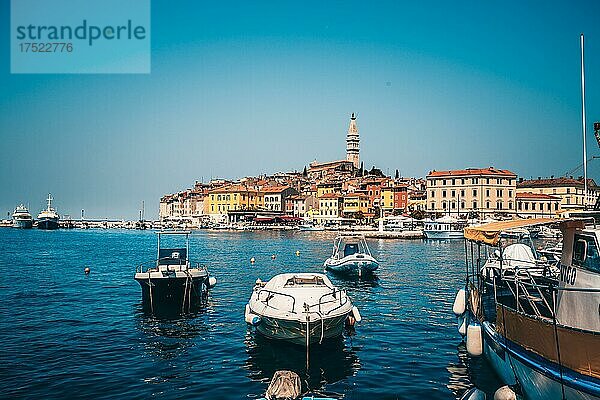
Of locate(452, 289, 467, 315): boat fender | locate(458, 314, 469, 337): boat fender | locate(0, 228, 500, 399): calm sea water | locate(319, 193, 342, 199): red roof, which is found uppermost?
locate(319, 193, 342, 199): red roof

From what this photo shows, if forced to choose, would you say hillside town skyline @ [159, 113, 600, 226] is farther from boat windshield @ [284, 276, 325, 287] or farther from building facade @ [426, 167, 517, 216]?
boat windshield @ [284, 276, 325, 287]

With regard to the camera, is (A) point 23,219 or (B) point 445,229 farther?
(A) point 23,219

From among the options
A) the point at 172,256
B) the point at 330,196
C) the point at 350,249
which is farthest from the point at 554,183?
the point at 172,256

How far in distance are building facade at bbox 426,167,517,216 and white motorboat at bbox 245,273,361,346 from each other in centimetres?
10305

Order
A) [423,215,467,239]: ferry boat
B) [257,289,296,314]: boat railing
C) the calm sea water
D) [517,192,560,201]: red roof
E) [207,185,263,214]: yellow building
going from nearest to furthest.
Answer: the calm sea water, [257,289,296,314]: boat railing, [423,215,467,239]: ferry boat, [517,192,560,201]: red roof, [207,185,263,214]: yellow building

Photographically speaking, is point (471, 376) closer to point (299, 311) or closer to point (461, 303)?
point (461, 303)

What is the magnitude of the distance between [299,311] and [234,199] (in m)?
144

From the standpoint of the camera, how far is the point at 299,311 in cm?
1711

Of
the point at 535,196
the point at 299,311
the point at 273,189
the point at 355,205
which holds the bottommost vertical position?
the point at 299,311

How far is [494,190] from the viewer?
11762cm

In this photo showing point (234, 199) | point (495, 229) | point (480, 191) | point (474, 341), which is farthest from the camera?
point (234, 199)

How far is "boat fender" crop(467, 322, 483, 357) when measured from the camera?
50.8 feet

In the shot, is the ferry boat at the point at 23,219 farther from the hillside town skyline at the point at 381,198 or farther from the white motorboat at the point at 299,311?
the white motorboat at the point at 299,311

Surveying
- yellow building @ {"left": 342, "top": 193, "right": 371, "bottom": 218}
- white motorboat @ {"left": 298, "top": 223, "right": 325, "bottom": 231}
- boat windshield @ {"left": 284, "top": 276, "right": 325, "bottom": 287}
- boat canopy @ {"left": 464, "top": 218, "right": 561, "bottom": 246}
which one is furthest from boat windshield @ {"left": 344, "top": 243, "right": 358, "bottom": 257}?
yellow building @ {"left": 342, "top": 193, "right": 371, "bottom": 218}
